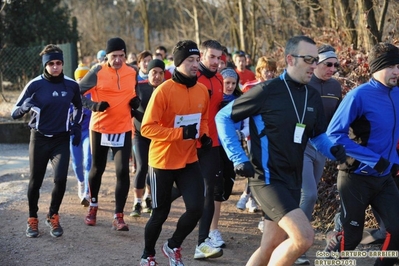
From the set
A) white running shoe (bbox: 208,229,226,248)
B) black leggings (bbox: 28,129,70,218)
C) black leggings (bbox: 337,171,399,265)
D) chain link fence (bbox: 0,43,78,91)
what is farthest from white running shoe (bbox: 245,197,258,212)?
chain link fence (bbox: 0,43,78,91)

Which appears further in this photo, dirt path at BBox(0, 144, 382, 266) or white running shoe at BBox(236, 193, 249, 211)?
white running shoe at BBox(236, 193, 249, 211)

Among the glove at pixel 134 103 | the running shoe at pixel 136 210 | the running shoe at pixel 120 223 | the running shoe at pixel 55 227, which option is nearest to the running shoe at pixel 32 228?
the running shoe at pixel 55 227

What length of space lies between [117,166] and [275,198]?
3296 mm

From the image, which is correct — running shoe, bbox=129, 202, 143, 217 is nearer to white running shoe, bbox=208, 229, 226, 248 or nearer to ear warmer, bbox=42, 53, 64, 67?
white running shoe, bbox=208, 229, 226, 248

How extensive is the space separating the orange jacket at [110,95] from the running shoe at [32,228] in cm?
131

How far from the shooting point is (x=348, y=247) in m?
5.91

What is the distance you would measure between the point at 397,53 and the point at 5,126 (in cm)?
1164

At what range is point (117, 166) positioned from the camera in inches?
313

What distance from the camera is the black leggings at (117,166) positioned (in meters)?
7.94

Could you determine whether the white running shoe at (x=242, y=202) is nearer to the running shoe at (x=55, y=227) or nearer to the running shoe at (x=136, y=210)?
the running shoe at (x=136, y=210)

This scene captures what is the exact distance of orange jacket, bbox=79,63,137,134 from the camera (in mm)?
8031

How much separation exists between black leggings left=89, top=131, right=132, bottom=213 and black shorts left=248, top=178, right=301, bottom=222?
2968mm

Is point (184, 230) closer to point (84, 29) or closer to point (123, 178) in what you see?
point (123, 178)

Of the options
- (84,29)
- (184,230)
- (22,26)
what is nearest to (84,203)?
(184,230)
